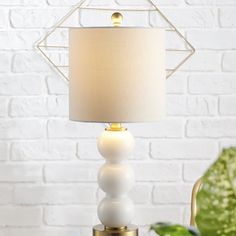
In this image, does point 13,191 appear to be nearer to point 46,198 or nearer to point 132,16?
point 46,198

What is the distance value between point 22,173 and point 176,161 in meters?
0.58

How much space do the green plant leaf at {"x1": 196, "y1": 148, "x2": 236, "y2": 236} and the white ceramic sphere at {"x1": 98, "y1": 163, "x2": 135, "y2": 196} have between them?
1.32m

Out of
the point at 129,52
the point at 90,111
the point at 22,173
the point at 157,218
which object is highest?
the point at 129,52

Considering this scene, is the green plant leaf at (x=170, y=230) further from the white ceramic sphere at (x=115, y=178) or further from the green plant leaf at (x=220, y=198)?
the white ceramic sphere at (x=115, y=178)

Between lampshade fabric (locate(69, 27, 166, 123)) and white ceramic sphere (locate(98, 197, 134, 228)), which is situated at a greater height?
lampshade fabric (locate(69, 27, 166, 123))

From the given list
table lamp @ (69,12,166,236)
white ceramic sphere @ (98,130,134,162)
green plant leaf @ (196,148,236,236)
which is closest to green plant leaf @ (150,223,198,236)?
green plant leaf @ (196,148,236,236)

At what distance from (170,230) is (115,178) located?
1268 mm

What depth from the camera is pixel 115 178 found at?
1886 millimetres

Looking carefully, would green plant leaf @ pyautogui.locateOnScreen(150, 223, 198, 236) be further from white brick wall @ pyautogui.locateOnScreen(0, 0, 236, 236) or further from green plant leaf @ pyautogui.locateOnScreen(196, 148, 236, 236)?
white brick wall @ pyautogui.locateOnScreen(0, 0, 236, 236)

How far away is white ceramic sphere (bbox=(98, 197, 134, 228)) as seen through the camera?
1888mm

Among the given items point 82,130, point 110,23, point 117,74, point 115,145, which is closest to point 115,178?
point 115,145

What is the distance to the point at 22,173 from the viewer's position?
2.31 meters

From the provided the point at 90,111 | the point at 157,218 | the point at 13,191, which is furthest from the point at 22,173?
the point at 90,111

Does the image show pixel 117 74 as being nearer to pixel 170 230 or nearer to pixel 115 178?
pixel 115 178
